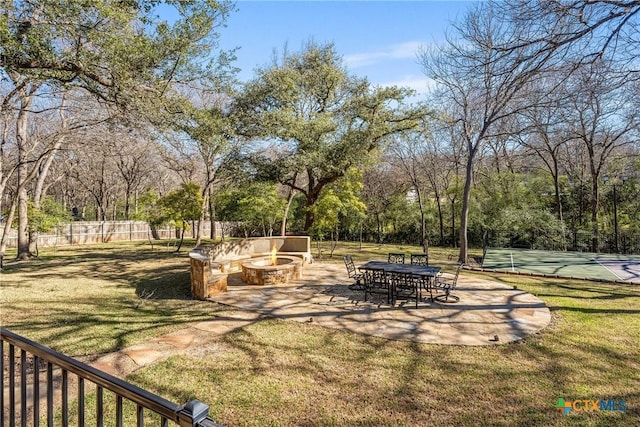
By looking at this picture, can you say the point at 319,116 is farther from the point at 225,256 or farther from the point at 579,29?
the point at 579,29

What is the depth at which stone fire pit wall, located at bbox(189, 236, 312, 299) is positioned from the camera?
697 cm

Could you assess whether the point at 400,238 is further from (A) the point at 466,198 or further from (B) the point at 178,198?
(B) the point at 178,198

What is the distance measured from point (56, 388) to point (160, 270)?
7.12 meters

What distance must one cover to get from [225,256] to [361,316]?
18.1ft

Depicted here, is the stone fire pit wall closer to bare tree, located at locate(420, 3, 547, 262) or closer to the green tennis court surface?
bare tree, located at locate(420, 3, 547, 262)

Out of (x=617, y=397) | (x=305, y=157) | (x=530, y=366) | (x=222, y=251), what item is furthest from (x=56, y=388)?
(x=305, y=157)

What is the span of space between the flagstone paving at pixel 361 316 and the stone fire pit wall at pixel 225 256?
14.9 inches

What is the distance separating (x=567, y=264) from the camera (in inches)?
448

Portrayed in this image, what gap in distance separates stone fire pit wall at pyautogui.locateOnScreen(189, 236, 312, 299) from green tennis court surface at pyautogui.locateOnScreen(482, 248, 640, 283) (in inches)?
259

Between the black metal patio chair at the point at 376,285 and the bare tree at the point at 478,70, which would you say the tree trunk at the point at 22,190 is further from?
the bare tree at the point at 478,70

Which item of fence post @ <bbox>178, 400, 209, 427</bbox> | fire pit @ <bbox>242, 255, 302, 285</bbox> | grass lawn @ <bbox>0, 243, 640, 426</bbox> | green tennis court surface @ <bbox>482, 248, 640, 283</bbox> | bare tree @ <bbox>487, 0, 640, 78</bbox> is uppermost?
bare tree @ <bbox>487, 0, 640, 78</bbox>

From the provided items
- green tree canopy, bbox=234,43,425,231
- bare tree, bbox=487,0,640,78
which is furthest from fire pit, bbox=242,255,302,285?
bare tree, bbox=487,0,640,78

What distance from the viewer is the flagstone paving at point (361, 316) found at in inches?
177

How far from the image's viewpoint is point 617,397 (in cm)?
344
